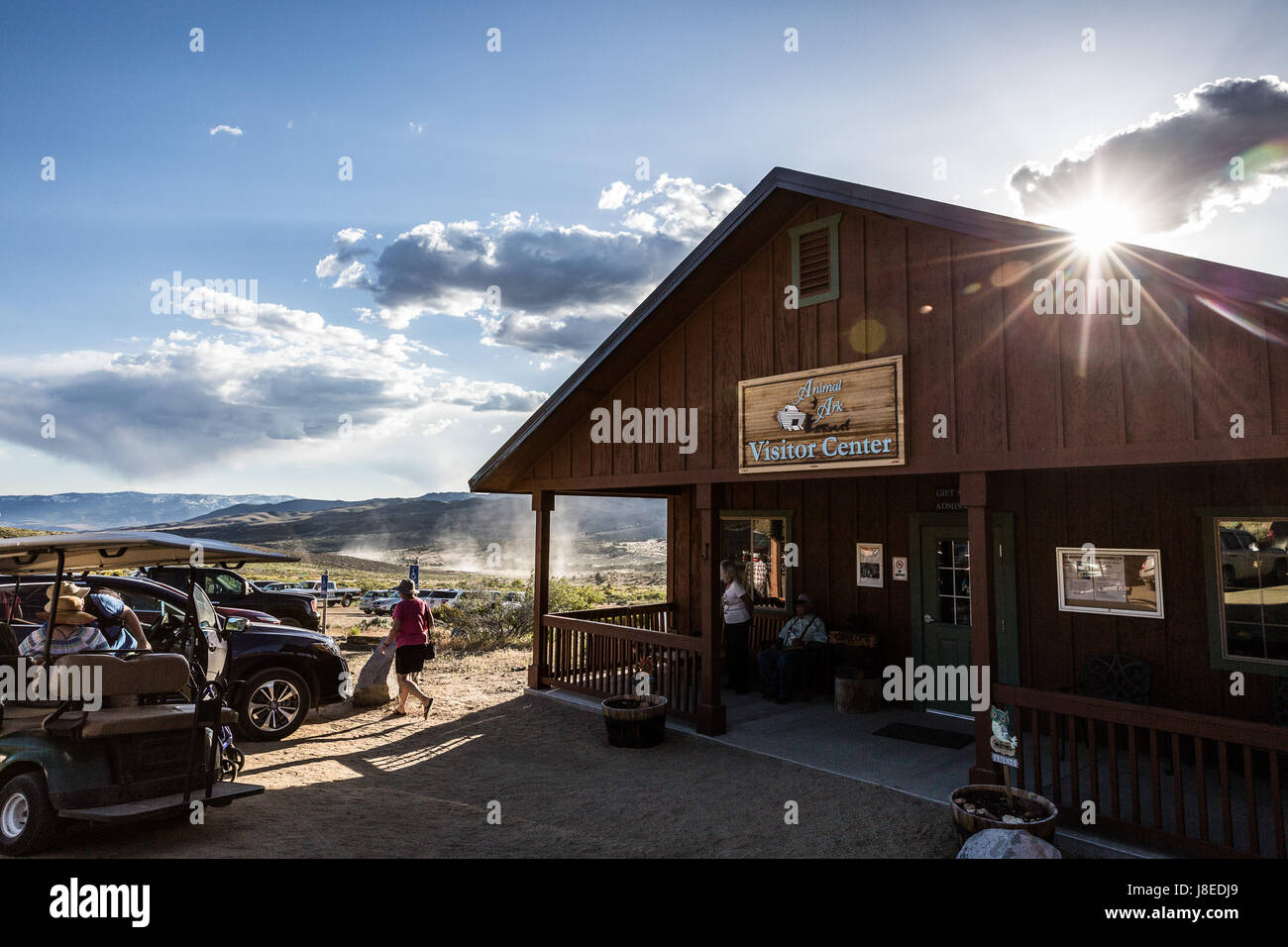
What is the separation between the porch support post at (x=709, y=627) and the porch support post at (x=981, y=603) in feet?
10.2

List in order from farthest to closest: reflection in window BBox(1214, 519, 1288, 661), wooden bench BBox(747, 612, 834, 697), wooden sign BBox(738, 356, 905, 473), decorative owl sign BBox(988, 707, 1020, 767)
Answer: wooden bench BBox(747, 612, 834, 697), wooden sign BBox(738, 356, 905, 473), reflection in window BBox(1214, 519, 1288, 661), decorative owl sign BBox(988, 707, 1020, 767)

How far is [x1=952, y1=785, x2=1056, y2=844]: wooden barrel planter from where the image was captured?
5.35 metres

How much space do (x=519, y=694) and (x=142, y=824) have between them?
20.3 feet

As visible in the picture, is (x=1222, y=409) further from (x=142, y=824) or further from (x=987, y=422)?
(x=142, y=824)

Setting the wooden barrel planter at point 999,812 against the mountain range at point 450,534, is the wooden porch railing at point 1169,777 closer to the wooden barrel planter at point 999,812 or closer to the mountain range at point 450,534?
the wooden barrel planter at point 999,812

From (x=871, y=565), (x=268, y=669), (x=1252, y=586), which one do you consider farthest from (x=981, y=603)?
(x=268, y=669)

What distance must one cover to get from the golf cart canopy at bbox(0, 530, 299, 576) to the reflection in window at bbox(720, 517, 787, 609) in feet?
24.3

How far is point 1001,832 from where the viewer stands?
510 cm

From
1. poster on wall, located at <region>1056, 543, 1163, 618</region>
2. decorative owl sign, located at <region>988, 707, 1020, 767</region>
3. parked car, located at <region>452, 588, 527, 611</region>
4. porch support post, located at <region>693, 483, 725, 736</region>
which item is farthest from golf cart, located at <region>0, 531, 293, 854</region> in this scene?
parked car, located at <region>452, 588, 527, 611</region>

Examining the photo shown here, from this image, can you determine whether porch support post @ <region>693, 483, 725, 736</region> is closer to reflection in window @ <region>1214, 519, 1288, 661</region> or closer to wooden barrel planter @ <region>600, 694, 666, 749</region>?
wooden barrel planter @ <region>600, 694, 666, 749</region>

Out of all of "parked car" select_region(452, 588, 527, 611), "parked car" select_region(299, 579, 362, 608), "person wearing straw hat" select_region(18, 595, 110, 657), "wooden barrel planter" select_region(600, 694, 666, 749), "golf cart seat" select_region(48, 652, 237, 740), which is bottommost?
"parked car" select_region(299, 579, 362, 608)
